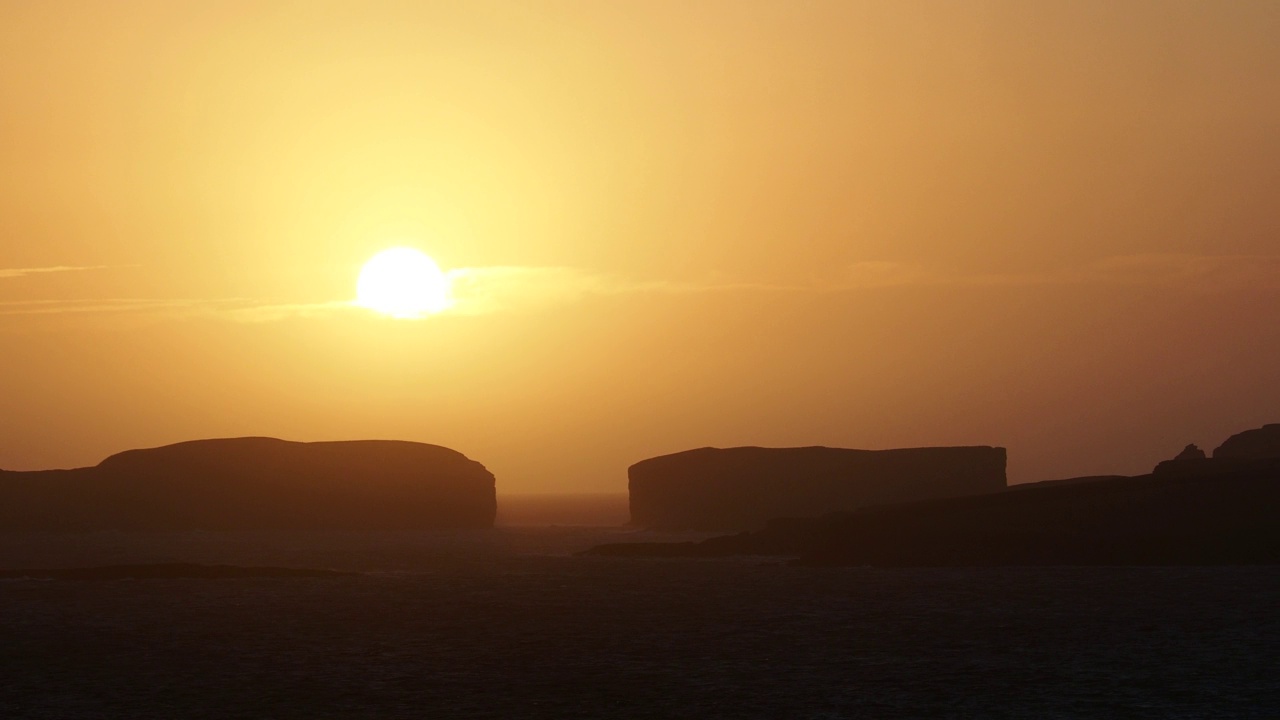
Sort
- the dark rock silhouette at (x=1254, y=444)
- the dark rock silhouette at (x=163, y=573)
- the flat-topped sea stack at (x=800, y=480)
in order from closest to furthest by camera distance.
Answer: the dark rock silhouette at (x=163, y=573), the dark rock silhouette at (x=1254, y=444), the flat-topped sea stack at (x=800, y=480)

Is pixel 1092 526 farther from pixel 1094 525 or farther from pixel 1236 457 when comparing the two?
pixel 1236 457

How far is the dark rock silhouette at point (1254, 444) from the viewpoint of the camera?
90356 mm

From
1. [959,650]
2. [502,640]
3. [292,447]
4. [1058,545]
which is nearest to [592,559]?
[1058,545]

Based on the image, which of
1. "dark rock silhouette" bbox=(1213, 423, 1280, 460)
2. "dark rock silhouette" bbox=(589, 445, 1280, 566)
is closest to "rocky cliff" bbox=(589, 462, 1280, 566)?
"dark rock silhouette" bbox=(589, 445, 1280, 566)

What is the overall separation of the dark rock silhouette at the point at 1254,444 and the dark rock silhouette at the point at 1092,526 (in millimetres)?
23290

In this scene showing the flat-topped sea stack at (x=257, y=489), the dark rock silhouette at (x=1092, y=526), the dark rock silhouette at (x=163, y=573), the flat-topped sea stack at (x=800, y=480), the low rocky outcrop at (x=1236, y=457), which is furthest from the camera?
the flat-topped sea stack at (x=257, y=489)

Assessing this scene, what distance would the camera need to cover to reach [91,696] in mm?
32375

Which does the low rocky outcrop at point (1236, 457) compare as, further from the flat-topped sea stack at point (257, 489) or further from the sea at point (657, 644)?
the flat-topped sea stack at point (257, 489)

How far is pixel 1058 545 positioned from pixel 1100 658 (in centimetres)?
3235

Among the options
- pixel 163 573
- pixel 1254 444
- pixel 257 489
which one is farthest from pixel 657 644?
pixel 257 489

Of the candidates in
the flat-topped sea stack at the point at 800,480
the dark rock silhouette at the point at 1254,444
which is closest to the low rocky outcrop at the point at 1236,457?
the dark rock silhouette at the point at 1254,444

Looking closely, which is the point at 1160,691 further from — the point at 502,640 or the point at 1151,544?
the point at 1151,544

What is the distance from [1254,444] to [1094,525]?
31.8 metres

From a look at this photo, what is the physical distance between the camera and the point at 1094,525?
68.1 meters
